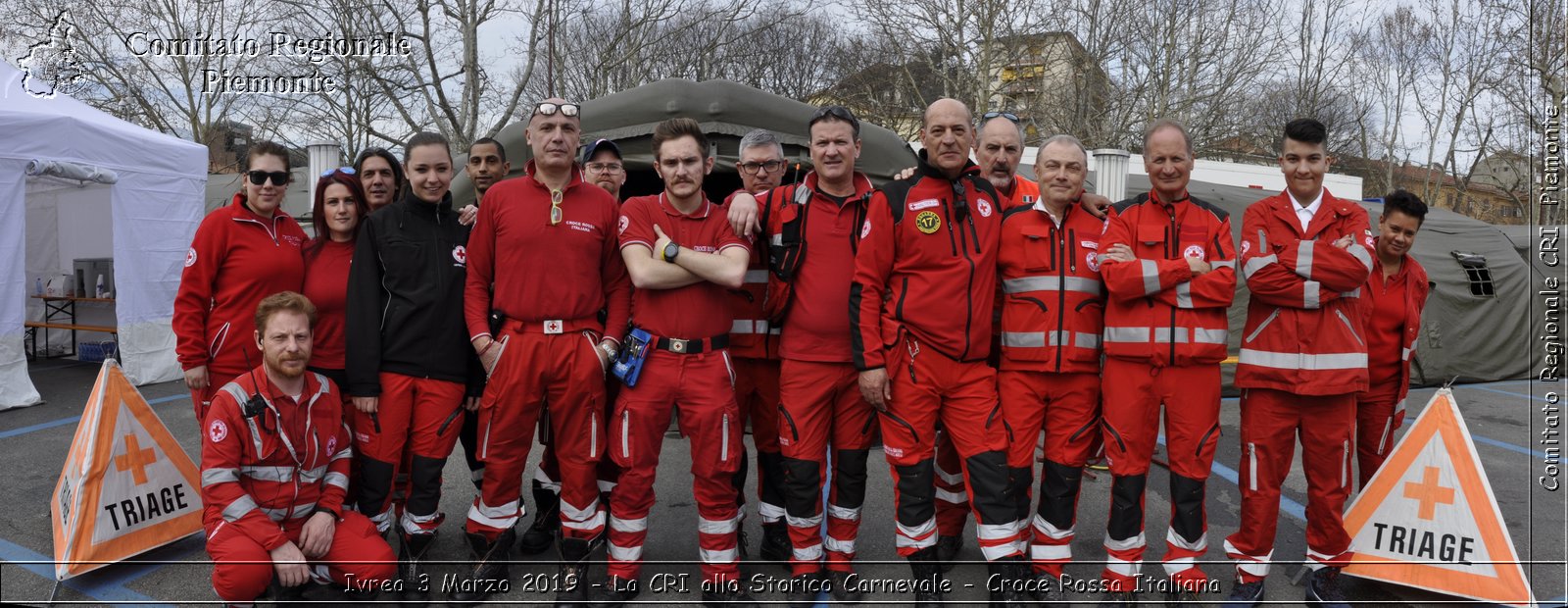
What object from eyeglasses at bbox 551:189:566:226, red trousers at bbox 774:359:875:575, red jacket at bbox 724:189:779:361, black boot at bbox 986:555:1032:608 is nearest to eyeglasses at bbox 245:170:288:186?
eyeglasses at bbox 551:189:566:226

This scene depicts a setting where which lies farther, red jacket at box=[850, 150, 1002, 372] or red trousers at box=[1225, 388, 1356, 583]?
red trousers at box=[1225, 388, 1356, 583]

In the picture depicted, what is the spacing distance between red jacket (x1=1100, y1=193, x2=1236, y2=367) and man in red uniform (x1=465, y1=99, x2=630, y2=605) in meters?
2.15

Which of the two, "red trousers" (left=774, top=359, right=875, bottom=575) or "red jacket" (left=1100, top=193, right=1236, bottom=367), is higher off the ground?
"red jacket" (left=1100, top=193, right=1236, bottom=367)

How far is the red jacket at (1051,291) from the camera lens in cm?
344

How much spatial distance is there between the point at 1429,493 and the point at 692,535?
3592mm

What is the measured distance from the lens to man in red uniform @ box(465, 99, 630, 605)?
3490mm

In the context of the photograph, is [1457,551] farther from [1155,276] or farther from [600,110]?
[600,110]

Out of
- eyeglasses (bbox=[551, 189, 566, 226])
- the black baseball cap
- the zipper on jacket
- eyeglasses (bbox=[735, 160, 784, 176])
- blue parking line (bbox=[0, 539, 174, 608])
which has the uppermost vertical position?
the black baseball cap

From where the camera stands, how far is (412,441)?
367 cm

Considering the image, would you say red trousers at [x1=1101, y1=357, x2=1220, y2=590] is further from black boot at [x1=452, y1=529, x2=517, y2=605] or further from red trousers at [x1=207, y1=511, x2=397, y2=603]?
red trousers at [x1=207, y1=511, x2=397, y2=603]

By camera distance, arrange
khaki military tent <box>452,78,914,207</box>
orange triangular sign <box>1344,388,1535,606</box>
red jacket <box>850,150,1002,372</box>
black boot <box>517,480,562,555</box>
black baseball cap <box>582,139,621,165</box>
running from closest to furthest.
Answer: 1. red jacket <box>850,150,1002,372</box>
2. orange triangular sign <box>1344,388,1535,606</box>
3. black boot <box>517,480,562,555</box>
4. black baseball cap <box>582,139,621,165</box>
5. khaki military tent <box>452,78,914,207</box>

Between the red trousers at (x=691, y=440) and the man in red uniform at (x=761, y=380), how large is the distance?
0.30 meters

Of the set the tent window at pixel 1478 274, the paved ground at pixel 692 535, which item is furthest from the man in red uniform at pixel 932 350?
the tent window at pixel 1478 274

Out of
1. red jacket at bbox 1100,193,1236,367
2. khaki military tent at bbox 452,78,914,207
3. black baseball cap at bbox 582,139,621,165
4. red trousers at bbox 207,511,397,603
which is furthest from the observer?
khaki military tent at bbox 452,78,914,207
